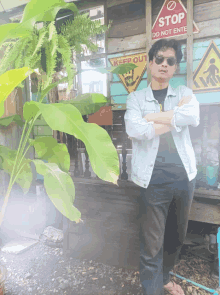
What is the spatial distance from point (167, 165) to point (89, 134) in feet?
2.27

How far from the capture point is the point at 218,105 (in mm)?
1838

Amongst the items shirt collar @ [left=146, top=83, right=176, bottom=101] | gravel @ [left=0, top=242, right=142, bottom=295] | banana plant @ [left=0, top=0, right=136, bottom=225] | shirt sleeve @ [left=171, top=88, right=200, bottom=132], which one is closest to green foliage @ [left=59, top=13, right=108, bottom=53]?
banana plant @ [left=0, top=0, right=136, bottom=225]

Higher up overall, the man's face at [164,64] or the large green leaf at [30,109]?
the man's face at [164,64]

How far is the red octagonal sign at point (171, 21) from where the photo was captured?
1.81m

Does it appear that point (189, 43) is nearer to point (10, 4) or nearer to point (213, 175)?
point (213, 175)

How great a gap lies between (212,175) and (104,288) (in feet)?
4.45

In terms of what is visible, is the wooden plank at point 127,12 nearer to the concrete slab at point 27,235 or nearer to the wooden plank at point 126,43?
the wooden plank at point 126,43

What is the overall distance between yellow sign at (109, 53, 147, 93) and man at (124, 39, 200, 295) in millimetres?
501

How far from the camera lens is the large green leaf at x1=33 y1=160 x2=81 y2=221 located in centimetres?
117

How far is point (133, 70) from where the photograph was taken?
6.79 feet

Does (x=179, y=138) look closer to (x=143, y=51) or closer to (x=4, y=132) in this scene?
(x=143, y=51)

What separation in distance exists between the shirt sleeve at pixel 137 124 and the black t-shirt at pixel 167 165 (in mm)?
167

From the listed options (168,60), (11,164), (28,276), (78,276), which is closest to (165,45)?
(168,60)

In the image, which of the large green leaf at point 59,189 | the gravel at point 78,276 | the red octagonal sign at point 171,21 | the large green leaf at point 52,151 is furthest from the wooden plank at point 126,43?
the gravel at point 78,276
